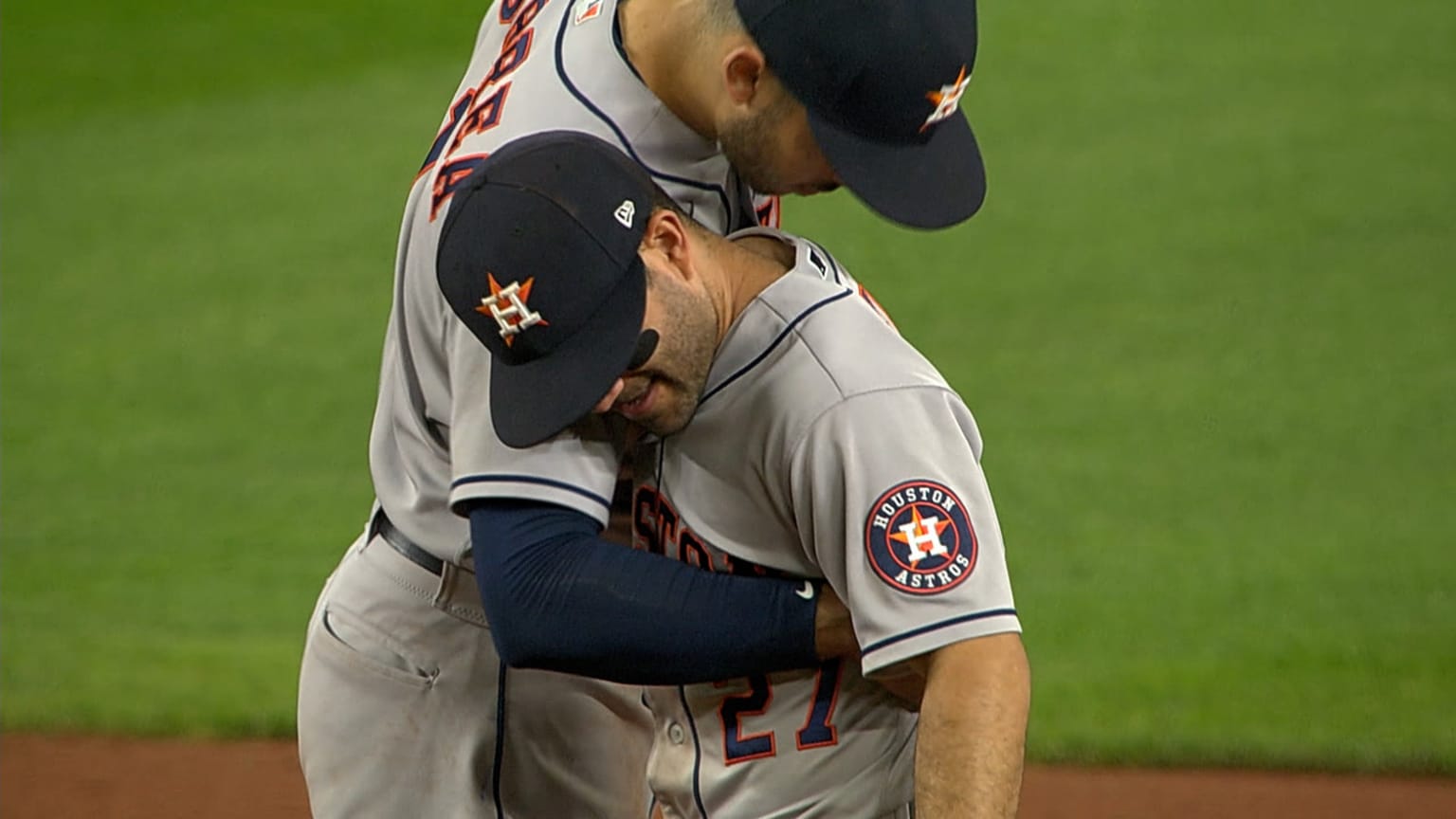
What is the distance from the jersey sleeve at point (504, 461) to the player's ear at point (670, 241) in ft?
0.75

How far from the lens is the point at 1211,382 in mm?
6742

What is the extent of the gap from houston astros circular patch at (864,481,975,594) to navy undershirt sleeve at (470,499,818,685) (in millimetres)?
166

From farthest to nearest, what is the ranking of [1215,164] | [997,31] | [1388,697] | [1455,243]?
[997,31], [1215,164], [1455,243], [1388,697]

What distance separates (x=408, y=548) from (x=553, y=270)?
2.71 feet

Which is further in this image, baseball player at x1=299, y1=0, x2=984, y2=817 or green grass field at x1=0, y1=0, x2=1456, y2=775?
green grass field at x1=0, y1=0, x2=1456, y2=775

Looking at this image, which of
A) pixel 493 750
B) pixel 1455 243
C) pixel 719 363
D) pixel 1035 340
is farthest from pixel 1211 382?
pixel 719 363

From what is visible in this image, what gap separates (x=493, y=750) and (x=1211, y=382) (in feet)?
15.0

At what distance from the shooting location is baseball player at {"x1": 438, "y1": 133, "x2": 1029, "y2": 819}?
1911 mm

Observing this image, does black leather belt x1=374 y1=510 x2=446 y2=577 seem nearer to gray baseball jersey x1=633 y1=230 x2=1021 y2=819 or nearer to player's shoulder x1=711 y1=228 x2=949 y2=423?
gray baseball jersey x1=633 y1=230 x2=1021 y2=819

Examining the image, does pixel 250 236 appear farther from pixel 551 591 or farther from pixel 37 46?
pixel 551 591

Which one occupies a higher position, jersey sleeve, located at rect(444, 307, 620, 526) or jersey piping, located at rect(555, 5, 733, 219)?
jersey piping, located at rect(555, 5, 733, 219)

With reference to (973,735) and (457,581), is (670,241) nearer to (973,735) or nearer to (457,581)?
(973,735)

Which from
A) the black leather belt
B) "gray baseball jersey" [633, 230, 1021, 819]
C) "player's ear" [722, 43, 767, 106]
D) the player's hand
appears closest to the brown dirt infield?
the black leather belt

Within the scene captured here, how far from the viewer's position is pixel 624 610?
2.01m
